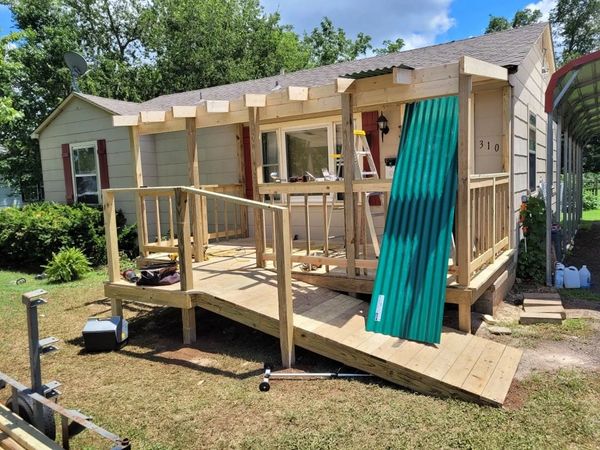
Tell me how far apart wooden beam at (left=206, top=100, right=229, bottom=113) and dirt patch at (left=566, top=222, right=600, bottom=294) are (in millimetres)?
5650

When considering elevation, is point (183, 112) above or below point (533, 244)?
above

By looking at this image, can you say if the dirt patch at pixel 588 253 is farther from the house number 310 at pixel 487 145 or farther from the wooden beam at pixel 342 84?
the wooden beam at pixel 342 84

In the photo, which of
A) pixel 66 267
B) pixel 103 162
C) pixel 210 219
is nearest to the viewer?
pixel 66 267

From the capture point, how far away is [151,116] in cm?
654

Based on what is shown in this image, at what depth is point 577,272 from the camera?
22.0 feet

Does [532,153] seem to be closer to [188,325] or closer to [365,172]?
[365,172]

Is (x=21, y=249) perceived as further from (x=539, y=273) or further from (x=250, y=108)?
(x=539, y=273)

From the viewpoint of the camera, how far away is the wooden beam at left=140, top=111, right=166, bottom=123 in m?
6.53

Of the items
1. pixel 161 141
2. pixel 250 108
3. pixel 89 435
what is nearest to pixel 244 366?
pixel 89 435

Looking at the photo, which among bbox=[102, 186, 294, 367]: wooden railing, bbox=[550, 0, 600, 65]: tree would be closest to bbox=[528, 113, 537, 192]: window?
bbox=[102, 186, 294, 367]: wooden railing

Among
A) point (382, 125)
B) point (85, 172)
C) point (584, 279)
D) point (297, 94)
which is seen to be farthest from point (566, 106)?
point (85, 172)

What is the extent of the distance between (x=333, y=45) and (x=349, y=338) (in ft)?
106

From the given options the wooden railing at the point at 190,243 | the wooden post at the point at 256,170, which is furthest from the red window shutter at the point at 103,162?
the wooden post at the point at 256,170

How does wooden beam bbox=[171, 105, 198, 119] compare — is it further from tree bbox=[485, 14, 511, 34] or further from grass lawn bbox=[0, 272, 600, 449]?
tree bbox=[485, 14, 511, 34]
